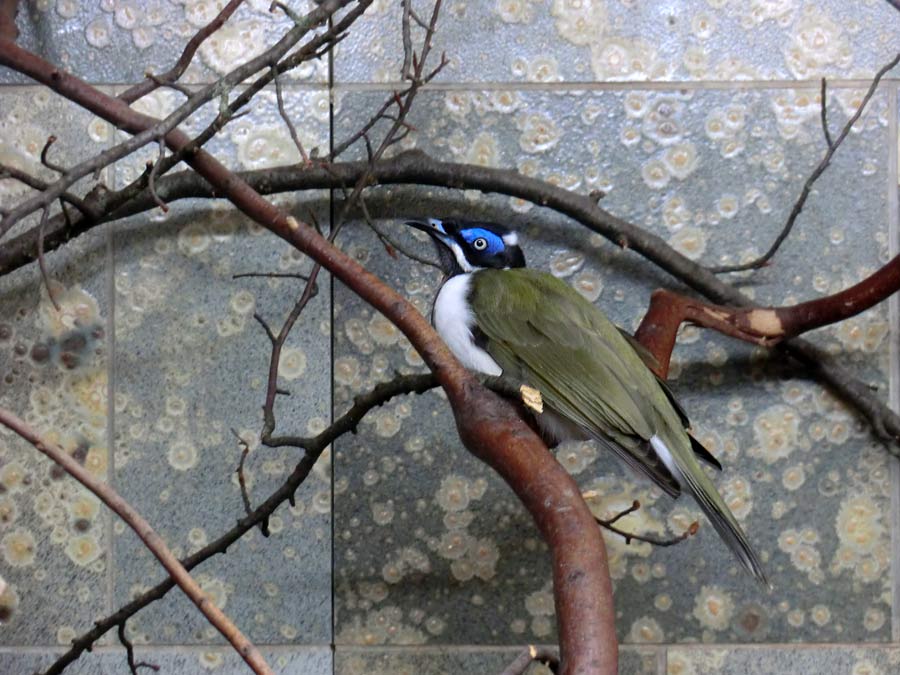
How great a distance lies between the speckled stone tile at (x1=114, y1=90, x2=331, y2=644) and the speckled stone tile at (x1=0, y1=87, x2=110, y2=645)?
0.04m

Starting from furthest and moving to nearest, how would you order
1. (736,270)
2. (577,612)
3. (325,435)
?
1. (736,270)
2. (325,435)
3. (577,612)

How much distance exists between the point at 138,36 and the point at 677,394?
1014 millimetres

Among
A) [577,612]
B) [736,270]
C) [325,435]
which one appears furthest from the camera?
[736,270]

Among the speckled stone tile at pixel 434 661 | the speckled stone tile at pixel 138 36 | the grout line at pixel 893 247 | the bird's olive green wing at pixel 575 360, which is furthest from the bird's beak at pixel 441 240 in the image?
the grout line at pixel 893 247

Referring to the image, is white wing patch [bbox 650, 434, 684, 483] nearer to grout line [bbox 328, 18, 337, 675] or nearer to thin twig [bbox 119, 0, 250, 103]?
grout line [bbox 328, 18, 337, 675]

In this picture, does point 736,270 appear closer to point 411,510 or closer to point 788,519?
point 788,519

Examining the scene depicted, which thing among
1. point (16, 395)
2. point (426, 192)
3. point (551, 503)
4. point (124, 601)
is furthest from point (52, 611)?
point (551, 503)

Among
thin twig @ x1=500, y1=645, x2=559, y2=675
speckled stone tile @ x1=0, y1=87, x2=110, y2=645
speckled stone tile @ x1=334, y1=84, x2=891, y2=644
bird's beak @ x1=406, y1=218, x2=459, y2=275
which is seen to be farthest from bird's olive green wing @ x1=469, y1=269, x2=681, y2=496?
speckled stone tile @ x1=0, y1=87, x2=110, y2=645

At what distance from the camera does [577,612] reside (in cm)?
76

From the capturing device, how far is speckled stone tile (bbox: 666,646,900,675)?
5.03ft

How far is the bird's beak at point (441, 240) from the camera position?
4.74ft

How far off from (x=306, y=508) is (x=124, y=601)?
0.31 m

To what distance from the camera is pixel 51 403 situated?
157cm

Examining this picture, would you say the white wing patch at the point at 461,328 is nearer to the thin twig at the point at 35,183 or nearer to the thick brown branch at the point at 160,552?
the thin twig at the point at 35,183
